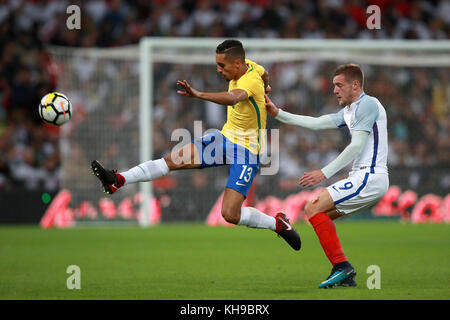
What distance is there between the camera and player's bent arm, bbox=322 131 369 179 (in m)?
6.54

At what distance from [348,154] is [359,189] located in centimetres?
39

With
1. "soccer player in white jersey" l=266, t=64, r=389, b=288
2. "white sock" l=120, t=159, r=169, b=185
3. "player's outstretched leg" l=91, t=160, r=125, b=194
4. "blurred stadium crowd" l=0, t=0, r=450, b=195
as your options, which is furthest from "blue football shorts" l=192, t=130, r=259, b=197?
"blurred stadium crowd" l=0, t=0, r=450, b=195

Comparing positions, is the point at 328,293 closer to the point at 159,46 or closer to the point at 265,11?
the point at 159,46

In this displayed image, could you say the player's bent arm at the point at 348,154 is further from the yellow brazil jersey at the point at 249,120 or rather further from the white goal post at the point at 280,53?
the white goal post at the point at 280,53

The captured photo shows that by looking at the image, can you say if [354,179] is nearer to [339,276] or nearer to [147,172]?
[339,276]

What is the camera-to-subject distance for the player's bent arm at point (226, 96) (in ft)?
22.0

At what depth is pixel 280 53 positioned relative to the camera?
17156 millimetres

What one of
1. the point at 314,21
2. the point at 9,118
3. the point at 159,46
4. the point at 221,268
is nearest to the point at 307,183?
the point at 221,268

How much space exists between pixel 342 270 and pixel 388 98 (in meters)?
11.0

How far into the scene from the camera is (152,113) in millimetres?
17000

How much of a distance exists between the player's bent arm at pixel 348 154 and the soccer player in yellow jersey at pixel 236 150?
132 centimetres

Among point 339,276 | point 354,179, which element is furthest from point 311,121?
point 339,276

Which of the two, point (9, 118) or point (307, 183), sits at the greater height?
point (9, 118)

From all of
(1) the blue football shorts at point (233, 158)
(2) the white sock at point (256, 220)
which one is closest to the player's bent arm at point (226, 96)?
(1) the blue football shorts at point (233, 158)
